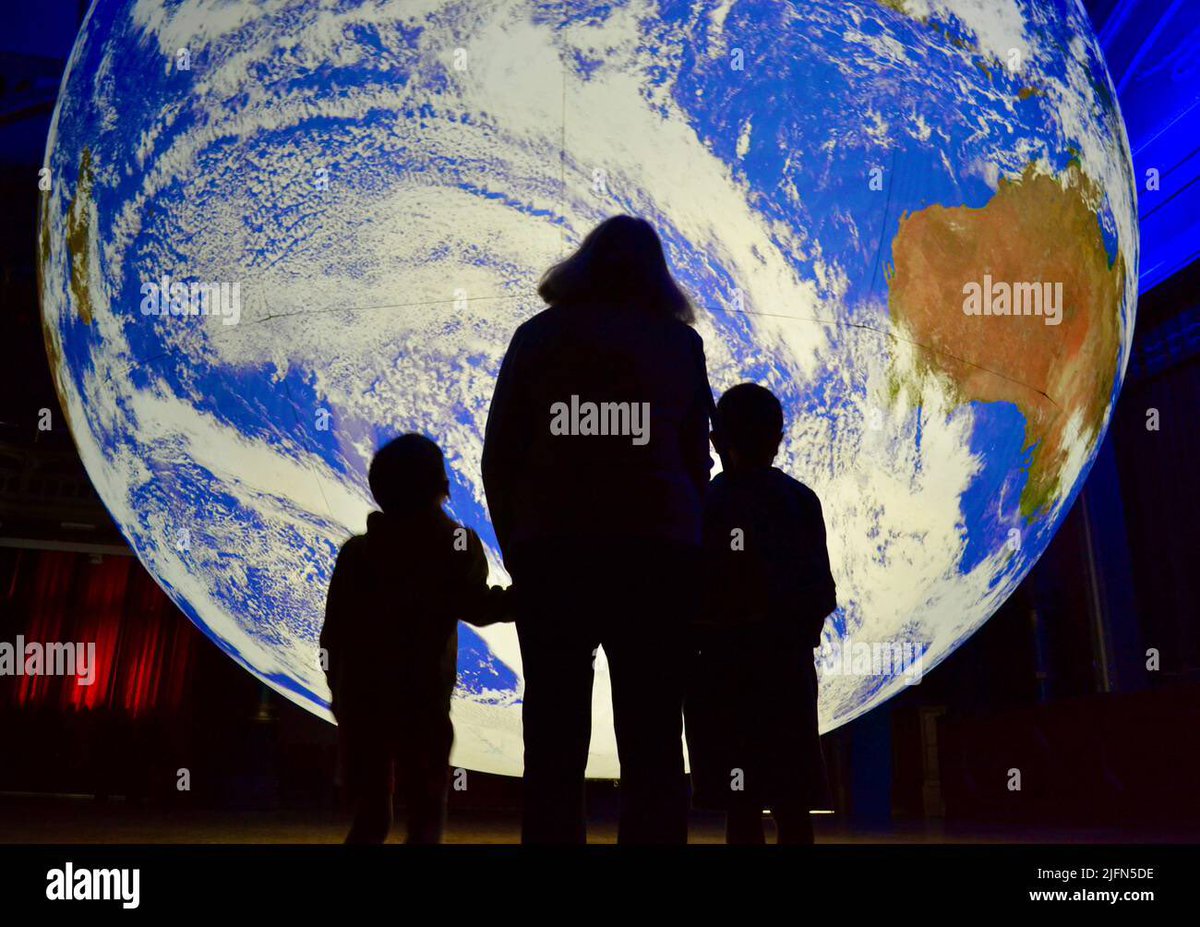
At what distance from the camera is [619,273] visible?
5.27 feet

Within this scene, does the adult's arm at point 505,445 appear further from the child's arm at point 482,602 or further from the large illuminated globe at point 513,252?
the large illuminated globe at point 513,252

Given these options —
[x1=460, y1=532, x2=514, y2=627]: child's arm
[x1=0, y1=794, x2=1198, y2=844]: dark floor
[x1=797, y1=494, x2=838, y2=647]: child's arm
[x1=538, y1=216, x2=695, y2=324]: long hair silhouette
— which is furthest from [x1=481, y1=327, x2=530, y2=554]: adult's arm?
[x1=0, y1=794, x2=1198, y2=844]: dark floor

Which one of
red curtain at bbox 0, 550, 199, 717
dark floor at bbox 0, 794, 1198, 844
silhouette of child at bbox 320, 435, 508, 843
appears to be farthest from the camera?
red curtain at bbox 0, 550, 199, 717

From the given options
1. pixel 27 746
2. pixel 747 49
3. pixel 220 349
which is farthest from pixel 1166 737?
pixel 27 746

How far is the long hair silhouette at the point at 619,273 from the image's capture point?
1.61 meters

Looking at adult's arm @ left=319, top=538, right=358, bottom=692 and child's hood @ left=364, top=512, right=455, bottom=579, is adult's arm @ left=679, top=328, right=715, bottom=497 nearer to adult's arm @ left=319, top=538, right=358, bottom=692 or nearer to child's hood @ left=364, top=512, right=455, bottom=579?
child's hood @ left=364, top=512, right=455, bottom=579

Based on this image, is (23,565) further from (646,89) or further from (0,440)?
(646,89)

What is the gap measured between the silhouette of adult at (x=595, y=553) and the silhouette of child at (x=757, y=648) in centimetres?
38

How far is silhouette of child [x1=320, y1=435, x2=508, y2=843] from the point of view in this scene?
1801 mm

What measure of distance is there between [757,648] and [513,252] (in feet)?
3.31

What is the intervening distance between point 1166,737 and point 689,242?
4.03 meters

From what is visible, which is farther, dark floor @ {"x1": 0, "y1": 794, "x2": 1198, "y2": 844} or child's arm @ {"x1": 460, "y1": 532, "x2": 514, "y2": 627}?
dark floor @ {"x1": 0, "y1": 794, "x2": 1198, "y2": 844}

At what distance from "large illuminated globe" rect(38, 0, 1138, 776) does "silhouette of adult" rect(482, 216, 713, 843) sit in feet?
2.42

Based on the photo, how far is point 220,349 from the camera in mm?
2363
